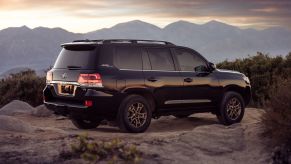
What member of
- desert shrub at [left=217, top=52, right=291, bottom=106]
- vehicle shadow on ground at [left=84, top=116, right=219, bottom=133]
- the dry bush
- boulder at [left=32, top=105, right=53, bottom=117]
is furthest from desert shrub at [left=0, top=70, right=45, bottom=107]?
the dry bush

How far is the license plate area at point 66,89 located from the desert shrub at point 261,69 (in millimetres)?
9561

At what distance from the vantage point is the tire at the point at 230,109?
13.0 meters

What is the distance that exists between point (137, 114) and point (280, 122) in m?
3.02

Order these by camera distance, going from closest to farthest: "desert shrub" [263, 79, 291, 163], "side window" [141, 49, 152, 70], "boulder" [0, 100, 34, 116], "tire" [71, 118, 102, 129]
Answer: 1. "desert shrub" [263, 79, 291, 163]
2. "side window" [141, 49, 152, 70]
3. "tire" [71, 118, 102, 129]
4. "boulder" [0, 100, 34, 116]

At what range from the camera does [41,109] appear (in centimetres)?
1642

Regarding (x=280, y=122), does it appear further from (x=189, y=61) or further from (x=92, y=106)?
(x=189, y=61)

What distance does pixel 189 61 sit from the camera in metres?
12.6

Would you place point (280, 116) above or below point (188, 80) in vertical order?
below

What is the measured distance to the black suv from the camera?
35.3 feet

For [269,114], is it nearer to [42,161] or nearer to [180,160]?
[180,160]

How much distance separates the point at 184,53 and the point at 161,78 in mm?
1146

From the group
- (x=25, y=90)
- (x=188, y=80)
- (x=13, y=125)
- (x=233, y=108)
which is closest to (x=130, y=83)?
(x=188, y=80)

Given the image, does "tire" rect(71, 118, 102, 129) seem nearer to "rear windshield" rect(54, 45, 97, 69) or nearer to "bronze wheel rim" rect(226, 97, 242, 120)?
"rear windshield" rect(54, 45, 97, 69)

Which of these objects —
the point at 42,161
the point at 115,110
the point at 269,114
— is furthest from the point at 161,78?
the point at 42,161
